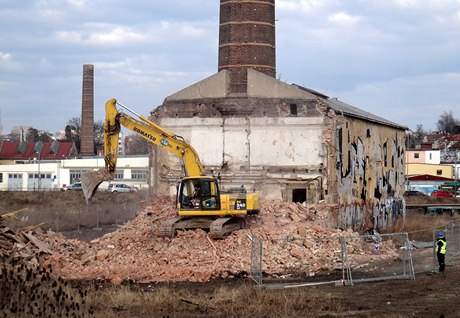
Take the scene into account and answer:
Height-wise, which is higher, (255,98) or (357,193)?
(255,98)

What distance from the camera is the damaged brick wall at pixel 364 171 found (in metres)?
33.0

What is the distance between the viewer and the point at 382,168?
41500 mm

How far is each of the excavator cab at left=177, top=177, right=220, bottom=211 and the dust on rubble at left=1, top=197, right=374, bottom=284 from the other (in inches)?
37.3

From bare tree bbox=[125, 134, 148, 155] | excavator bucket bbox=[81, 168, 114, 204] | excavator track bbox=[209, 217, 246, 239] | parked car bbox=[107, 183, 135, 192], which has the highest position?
bare tree bbox=[125, 134, 148, 155]

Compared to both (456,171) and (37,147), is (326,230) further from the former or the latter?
(37,147)

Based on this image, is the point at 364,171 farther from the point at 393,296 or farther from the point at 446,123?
the point at 446,123

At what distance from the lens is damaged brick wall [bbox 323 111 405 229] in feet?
108

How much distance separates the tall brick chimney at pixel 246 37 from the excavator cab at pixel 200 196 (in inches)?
428

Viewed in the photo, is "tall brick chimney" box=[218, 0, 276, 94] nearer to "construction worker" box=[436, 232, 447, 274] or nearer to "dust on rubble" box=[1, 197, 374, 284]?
"dust on rubble" box=[1, 197, 374, 284]

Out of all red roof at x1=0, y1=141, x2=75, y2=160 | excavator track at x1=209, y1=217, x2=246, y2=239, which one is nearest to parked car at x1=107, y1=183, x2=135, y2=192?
red roof at x1=0, y1=141, x2=75, y2=160

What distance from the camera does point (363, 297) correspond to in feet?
61.0

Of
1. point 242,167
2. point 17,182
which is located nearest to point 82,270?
point 242,167

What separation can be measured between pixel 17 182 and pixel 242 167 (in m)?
55.8

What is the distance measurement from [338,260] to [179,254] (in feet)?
15.8
